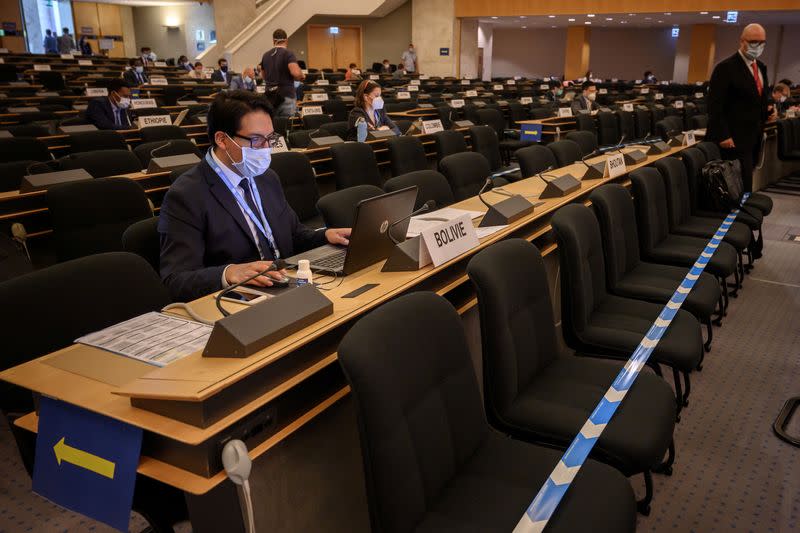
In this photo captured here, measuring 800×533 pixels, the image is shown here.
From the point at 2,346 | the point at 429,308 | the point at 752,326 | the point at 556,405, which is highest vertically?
the point at 429,308

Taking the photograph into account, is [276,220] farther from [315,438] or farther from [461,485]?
[461,485]

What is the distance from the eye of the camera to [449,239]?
1.98 meters

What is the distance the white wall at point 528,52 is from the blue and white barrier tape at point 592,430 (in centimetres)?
2509

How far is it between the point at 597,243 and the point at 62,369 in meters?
1.93

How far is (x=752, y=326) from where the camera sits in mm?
Result: 3480

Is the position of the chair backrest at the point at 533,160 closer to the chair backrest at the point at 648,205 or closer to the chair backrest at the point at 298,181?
the chair backrest at the point at 648,205

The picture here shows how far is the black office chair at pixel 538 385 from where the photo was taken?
1666 mm

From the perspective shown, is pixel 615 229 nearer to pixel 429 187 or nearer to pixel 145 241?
pixel 429 187

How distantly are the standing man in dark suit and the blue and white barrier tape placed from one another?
2601 mm

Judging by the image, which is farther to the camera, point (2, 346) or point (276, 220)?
point (276, 220)

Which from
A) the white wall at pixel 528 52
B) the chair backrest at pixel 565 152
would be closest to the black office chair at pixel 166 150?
the chair backrest at pixel 565 152

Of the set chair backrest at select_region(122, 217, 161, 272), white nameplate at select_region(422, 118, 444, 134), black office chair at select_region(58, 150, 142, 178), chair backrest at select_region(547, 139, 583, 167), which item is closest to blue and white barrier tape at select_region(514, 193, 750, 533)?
chair backrest at select_region(122, 217, 161, 272)

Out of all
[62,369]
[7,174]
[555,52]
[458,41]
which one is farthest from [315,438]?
[555,52]

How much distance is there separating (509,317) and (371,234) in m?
0.48
